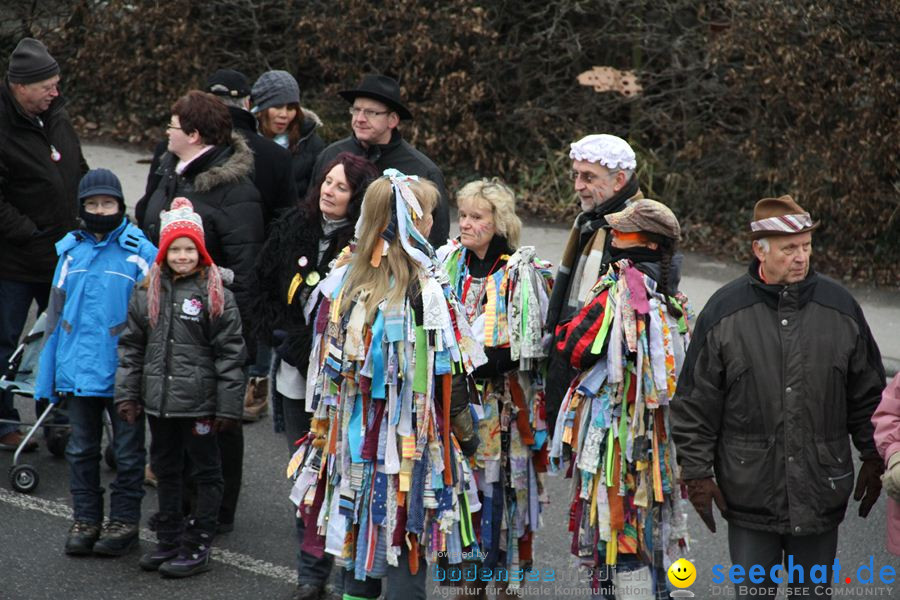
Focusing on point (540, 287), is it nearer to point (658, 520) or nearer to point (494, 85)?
point (658, 520)

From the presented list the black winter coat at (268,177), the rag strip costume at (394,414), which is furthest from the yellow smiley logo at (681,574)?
the black winter coat at (268,177)

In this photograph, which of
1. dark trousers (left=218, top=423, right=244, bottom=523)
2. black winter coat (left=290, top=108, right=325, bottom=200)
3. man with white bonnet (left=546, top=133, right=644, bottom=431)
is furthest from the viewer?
black winter coat (left=290, top=108, right=325, bottom=200)

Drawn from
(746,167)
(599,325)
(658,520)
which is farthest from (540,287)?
(746,167)

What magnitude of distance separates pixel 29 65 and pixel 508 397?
12.0ft

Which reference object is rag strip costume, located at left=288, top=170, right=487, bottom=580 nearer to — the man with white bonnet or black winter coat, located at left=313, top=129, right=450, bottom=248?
the man with white bonnet

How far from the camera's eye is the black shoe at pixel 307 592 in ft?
18.1

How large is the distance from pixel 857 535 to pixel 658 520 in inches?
71.9

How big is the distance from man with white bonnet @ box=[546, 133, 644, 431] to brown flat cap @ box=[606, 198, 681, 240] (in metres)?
0.19

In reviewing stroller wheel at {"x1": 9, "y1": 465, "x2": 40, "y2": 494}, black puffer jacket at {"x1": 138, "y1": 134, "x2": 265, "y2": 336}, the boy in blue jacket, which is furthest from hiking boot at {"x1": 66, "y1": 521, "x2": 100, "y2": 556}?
black puffer jacket at {"x1": 138, "y1": 134, "x2": 265, "y2": 336}

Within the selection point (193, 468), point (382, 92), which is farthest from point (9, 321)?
point (382, 92)

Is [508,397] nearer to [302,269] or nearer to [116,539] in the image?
[302,269]

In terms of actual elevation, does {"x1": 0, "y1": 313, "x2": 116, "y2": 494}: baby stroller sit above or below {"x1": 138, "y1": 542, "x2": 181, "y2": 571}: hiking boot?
above

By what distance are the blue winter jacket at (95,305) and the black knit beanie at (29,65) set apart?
1.54 metres

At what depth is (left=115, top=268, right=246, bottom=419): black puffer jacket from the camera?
5.68 m
